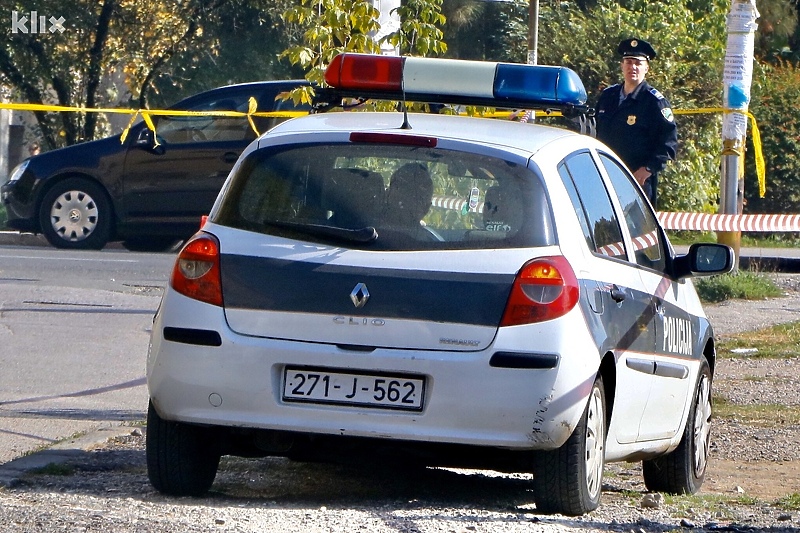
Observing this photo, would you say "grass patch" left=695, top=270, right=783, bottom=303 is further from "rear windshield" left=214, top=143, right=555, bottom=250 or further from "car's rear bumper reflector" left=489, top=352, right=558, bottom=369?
"car's rear bumper reflector" left=489, top=352, right=558, bottom=369

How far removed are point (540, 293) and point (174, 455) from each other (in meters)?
1.40

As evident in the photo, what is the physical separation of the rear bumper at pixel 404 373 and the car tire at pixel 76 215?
1125cm

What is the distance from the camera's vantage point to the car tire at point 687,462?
242 inches

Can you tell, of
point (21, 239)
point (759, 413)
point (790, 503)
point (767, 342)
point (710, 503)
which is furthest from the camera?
point (21, 239)

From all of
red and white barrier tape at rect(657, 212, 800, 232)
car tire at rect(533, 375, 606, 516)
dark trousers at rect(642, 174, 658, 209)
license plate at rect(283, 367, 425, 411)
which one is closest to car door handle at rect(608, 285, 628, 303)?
car tire at rect(533, 375, 606, 516)

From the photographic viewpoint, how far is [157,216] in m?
15.6

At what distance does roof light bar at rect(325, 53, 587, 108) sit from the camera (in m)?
6.24

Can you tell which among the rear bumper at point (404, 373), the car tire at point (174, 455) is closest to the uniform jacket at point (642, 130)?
the rear bumper at point (404, 373)

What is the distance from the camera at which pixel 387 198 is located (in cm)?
496

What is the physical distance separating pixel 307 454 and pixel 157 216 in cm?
1076

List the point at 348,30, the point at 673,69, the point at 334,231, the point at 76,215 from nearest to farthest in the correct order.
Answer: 1. the point at 334,231
2. the point at 348,30
3. the point at 76,215
4. the point at 673,69

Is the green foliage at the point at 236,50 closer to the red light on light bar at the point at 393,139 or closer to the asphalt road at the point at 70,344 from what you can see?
the asphalt road at the point at 70,344

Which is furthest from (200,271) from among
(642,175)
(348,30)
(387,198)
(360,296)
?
(642,175)

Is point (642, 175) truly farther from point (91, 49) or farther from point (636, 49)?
point (91, 49)
